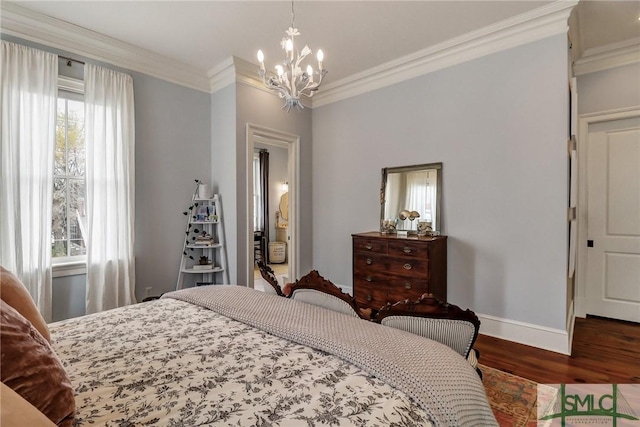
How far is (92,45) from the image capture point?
305cm

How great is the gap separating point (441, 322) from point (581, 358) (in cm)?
211

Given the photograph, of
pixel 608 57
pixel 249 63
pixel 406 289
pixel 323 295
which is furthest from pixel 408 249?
pixel 608 57

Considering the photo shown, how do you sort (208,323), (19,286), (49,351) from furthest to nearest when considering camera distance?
(208,323) < (19,286) < (49,351)

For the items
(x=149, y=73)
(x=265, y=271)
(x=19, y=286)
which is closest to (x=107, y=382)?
(x=19, y=286)

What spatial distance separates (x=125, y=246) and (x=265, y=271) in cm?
184

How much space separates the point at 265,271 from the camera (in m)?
2.22

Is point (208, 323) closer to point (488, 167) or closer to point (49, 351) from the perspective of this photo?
point (49, 351)

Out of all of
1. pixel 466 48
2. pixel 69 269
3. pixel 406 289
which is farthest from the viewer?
pixel 466 48

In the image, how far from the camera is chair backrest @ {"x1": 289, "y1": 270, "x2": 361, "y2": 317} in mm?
1754

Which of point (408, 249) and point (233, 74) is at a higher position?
point (233, 74)

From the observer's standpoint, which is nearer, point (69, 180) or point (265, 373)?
point (265, 373)

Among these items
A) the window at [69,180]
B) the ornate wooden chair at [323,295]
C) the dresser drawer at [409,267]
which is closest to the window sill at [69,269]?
the window at [69,180]

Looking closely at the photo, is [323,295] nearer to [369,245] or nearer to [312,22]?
[369,245]

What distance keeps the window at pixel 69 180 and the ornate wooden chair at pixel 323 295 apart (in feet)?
8.06
